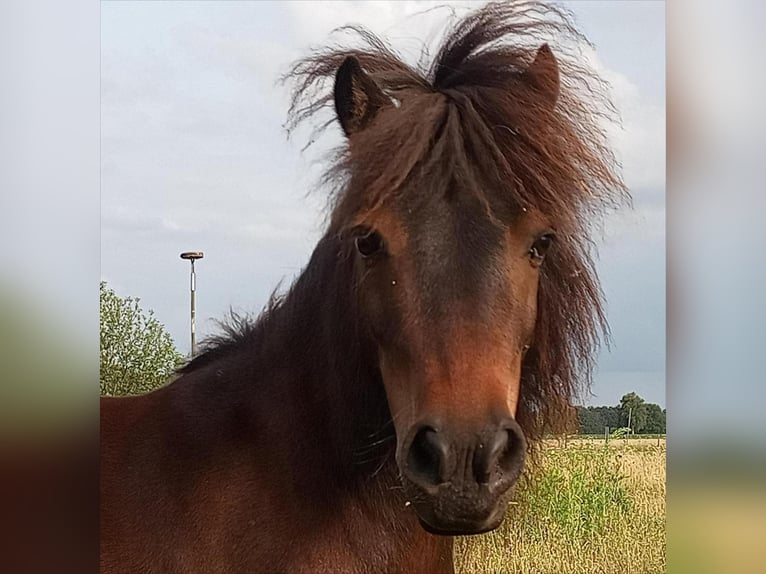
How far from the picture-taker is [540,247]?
127 centimetres

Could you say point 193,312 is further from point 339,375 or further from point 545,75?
point 545,75

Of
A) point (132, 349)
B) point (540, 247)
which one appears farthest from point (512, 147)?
point (132, 349)

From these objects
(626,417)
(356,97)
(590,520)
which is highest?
(356,97)

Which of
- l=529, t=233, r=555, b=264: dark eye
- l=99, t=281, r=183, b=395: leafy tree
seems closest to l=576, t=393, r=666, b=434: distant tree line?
l=529, t=233, r=555, b=264: dark eye

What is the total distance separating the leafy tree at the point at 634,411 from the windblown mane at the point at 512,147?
0.37 meters

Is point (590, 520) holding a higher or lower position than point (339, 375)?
lower

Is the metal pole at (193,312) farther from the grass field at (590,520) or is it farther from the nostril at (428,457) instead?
the grass field at (590,520)

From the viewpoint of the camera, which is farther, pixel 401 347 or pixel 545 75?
pixel 545 75

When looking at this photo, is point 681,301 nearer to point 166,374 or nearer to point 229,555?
point 229,555

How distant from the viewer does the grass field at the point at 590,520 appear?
1.87 meters

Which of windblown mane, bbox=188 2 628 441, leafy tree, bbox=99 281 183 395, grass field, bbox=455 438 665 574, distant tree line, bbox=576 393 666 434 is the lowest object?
grass field, bbox=455 438 665 574

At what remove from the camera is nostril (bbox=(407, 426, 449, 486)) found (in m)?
1.04

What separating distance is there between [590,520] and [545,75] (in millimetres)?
1368

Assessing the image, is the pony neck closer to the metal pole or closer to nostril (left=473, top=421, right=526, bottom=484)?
nostril (left=473, top=421, right=526, bottom=484)
